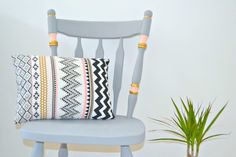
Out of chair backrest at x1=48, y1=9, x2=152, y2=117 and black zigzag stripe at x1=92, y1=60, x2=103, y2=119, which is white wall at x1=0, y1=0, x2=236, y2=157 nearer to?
chair backrest at x1=48, y1=9, x2=152, y2=117

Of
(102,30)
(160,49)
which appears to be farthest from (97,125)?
(160,49)

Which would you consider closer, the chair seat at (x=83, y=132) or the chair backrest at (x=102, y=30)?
the chair seat at (x=83, y=132)

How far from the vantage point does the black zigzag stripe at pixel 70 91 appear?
1.05m

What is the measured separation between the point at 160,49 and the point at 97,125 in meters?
0.65

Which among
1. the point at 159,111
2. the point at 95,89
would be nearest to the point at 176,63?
the point at 159,111

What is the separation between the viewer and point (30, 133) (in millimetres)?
897

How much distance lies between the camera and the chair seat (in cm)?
88

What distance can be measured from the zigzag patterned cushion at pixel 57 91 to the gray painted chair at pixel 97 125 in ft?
0.14

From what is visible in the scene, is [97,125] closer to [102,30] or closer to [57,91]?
[57,91]

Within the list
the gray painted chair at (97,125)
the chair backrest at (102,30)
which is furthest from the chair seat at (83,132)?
the chair backrest at (102,30)

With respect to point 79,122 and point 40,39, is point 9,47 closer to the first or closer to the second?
point 40,39

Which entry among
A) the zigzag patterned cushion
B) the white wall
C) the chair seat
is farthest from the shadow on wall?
the chair seat

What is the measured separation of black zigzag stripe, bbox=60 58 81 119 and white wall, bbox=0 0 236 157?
0.39 meters

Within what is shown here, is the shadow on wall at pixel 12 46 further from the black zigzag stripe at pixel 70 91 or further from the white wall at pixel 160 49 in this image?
the black zigzag stripe at pixel 70 91
